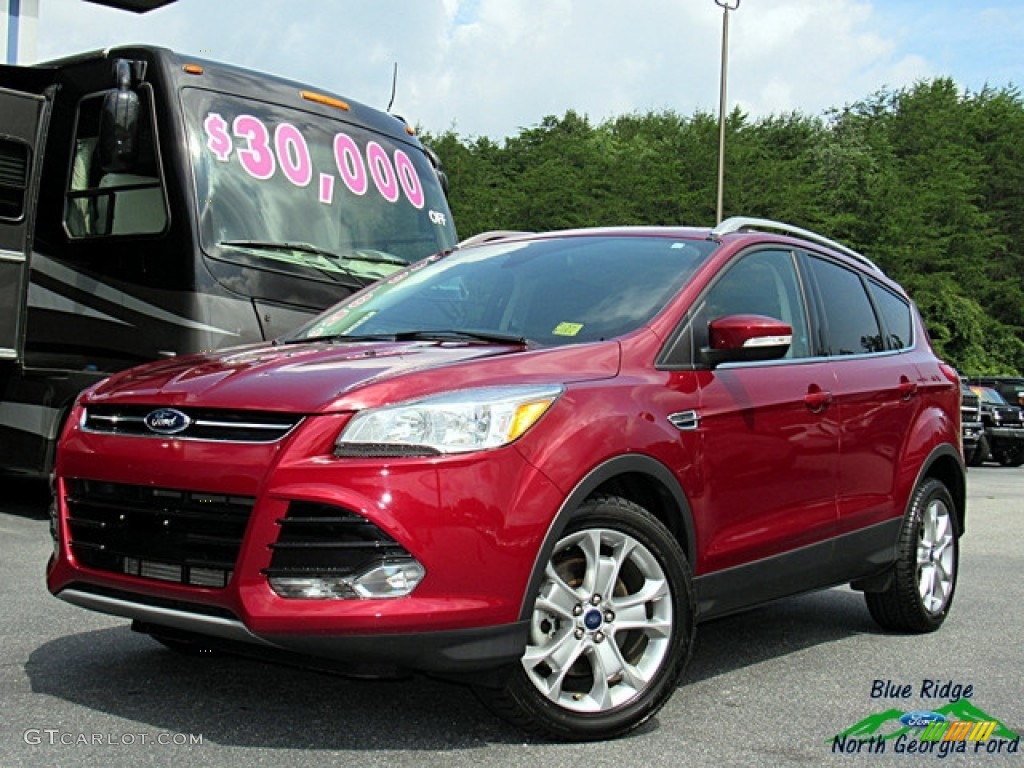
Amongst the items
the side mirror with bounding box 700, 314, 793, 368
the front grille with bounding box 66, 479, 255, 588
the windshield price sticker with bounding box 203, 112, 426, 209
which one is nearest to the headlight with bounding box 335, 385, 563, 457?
the front grille with bounding box 66, 479, 255, 588

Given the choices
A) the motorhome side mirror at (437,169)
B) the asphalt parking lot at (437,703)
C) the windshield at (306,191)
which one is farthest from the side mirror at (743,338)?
the motorhome side mirror at (437,169)

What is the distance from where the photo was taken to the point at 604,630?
3.92 metres

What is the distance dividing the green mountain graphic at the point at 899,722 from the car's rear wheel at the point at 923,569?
1.13 m

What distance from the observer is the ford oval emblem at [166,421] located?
3.75m

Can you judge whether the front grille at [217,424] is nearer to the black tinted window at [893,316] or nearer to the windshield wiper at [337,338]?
the windshield wiper at [337,338]

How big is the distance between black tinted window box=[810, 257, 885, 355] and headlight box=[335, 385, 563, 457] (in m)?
2.09

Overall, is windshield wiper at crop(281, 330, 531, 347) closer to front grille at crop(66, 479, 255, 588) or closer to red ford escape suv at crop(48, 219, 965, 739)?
red ford escape suv at crop(48, 219, 965, 739)

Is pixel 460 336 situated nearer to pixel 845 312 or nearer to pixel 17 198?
pixel 845 312

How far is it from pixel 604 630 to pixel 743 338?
1123mm

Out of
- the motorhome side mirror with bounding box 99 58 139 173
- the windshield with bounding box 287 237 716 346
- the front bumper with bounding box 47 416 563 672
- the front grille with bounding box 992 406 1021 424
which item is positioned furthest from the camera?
the front grille with bounding box 992 406 1021 424

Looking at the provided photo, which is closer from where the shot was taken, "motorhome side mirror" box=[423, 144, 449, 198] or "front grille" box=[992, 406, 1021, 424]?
"motorhome side mirror" box=[423, 144, 449, 198]

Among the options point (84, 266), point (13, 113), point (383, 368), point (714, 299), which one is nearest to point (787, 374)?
point (714, 299)

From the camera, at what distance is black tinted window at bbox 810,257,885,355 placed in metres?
5.46

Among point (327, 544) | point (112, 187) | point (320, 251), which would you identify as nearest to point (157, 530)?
point (327, 544)
